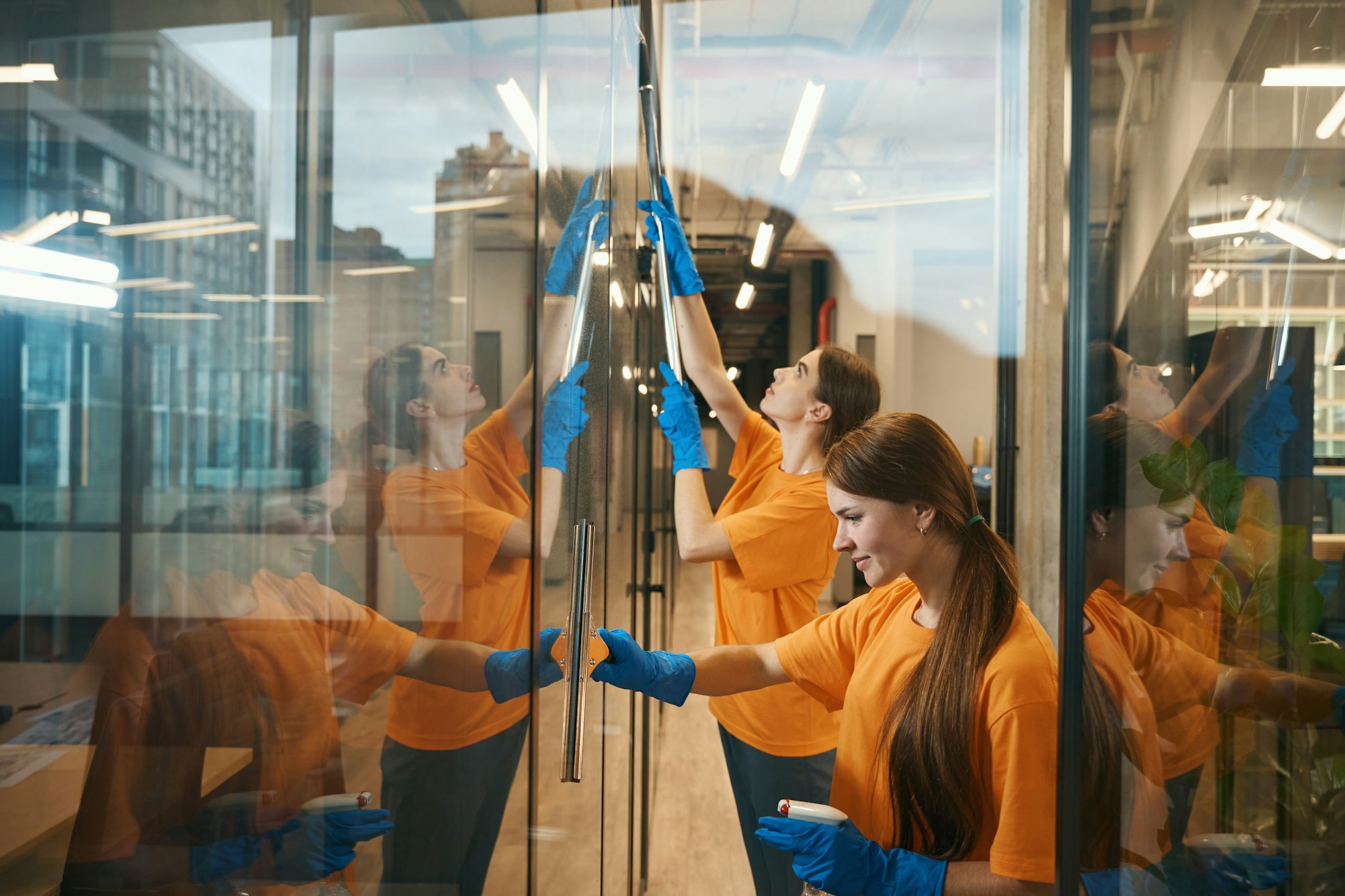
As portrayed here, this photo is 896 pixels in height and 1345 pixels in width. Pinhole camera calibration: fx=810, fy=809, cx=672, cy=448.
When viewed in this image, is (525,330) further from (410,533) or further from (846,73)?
(846,73)

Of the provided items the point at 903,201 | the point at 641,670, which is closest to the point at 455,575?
the point at 641,670

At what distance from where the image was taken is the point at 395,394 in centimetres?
56

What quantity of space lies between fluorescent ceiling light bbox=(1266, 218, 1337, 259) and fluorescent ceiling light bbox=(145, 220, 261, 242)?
49.0 inches

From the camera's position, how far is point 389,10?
0.55m

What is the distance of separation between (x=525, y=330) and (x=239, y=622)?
1.89 ft

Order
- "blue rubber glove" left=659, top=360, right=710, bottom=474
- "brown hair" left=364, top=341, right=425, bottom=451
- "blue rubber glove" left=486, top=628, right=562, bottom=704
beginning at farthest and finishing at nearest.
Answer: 1. "blue rubber glove" left=659, top=360, right=710, bottom=474
2. "blue rubber glove" left=486, top=628, right=562, bottom=704
3. "brown hair" left=364, top=341, right=425, bottom=451

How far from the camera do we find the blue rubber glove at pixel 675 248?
2125 mm

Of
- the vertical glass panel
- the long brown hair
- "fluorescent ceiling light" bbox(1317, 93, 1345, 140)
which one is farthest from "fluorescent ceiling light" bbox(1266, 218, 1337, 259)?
the long brown hair

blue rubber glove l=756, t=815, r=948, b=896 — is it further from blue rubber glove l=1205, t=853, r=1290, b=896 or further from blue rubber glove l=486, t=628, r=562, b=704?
blue rubber glove l=486, t=628, r=562, b=704

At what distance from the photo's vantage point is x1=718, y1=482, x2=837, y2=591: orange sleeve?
1983 mm

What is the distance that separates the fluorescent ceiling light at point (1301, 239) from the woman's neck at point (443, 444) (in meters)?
1.10

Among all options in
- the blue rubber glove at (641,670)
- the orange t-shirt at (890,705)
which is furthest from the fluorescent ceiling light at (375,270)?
the orange t-shirt at (890,705)

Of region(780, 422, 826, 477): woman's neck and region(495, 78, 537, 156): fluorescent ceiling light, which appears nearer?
region(495, 78, 537, 156): fluorescent ceiling light

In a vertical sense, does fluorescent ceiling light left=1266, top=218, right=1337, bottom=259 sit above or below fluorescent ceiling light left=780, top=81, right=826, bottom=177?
below
